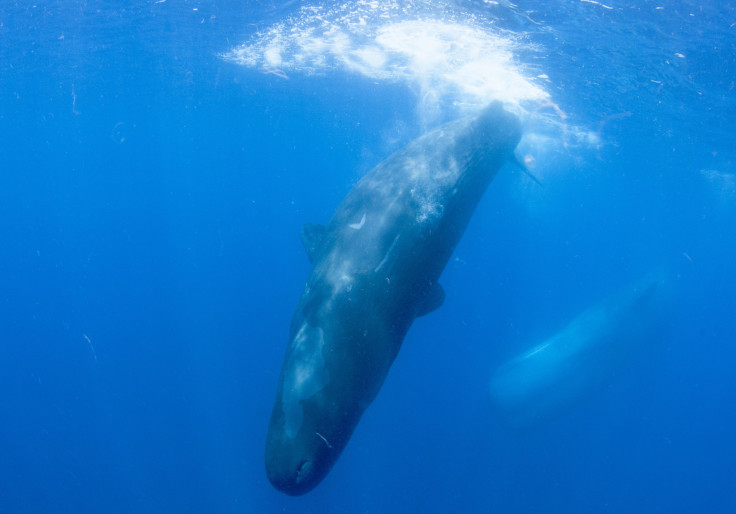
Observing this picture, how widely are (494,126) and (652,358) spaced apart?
64.5ft

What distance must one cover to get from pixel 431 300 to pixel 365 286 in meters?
1.37

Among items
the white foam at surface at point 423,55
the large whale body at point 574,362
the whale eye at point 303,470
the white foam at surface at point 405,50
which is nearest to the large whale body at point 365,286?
the whale eye at point 303,470

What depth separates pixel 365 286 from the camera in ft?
18.5

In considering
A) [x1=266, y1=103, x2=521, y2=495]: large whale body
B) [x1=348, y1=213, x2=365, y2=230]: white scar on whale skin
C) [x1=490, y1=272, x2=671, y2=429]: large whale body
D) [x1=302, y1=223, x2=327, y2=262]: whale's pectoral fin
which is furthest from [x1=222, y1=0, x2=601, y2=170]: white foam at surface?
[x1=490, y1=272, x2=671, y2=429]: large whale body

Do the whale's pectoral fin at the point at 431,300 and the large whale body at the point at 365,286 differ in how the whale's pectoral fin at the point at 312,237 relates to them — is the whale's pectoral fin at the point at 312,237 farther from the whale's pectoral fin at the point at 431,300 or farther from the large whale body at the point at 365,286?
the whale's pectoral fin at the point at 431,300

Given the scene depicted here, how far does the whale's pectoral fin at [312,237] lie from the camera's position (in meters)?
6.84

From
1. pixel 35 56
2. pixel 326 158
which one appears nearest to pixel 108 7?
pixel 35 56

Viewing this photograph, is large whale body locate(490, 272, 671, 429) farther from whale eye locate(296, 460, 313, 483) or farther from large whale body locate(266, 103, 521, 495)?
whale eye locate(296, 460, 313, 483)

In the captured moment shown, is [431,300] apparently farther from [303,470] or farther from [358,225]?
[303,470]

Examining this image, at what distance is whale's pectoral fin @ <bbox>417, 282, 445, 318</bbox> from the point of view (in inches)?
255

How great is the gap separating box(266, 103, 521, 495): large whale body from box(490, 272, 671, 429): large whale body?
14540 mm

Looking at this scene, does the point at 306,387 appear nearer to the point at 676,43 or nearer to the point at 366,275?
the point at 366,275

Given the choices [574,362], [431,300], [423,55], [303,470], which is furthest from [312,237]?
[423,55]

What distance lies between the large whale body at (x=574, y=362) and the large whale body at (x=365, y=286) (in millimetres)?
14540
